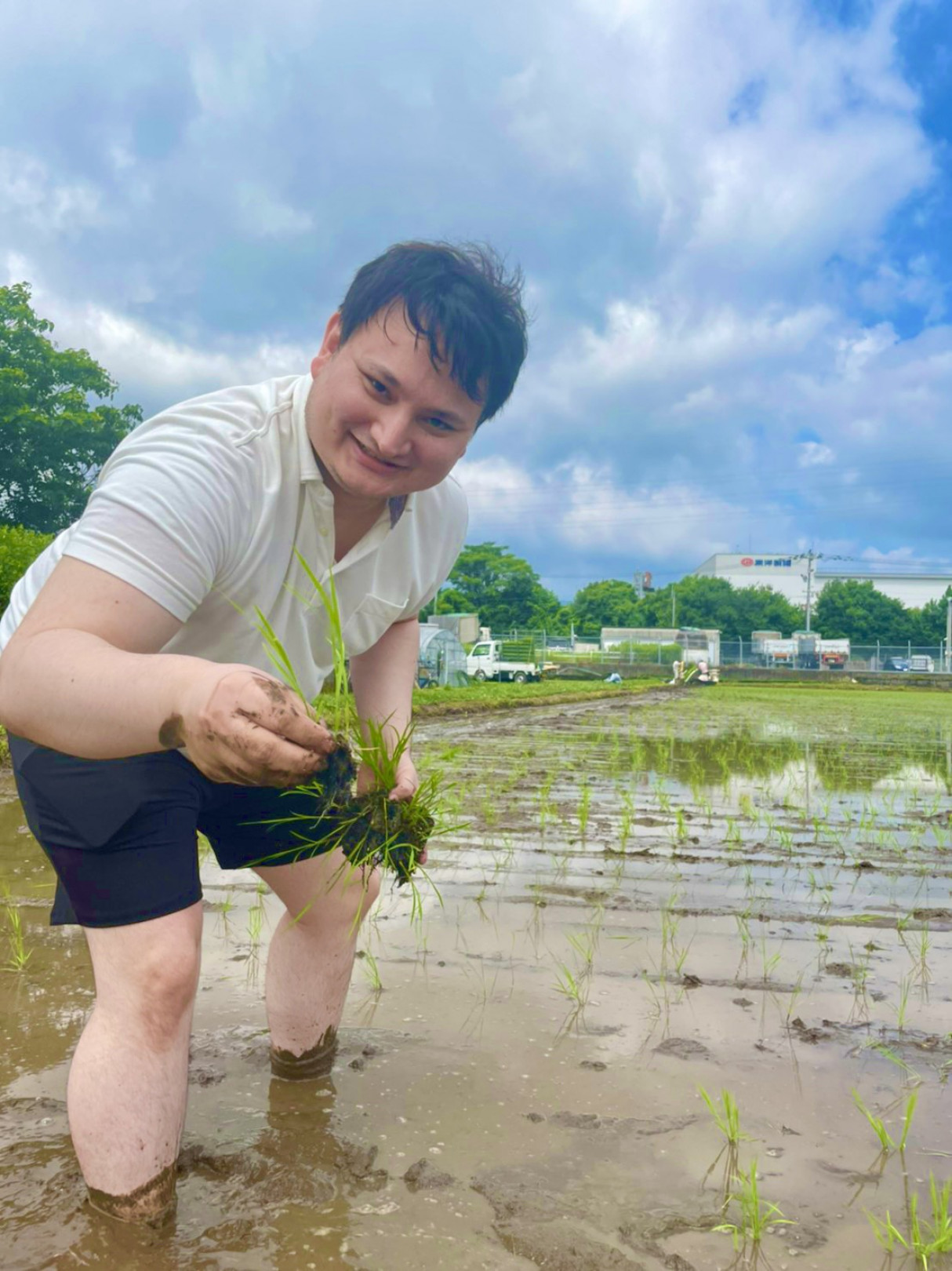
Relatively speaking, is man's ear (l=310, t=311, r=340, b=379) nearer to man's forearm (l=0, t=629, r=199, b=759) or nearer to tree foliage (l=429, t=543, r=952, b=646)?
man's forearm (l=0, t=629, r=199, b=759)

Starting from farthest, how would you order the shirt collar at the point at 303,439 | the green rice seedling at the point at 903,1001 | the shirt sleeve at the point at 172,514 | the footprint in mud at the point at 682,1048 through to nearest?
the green rice seedling at the point at 903,1001 → the footprint in mud at the point at 682,1048 → the shirt collar at the point at 303,439 → the shirt sleeve at the point at 172,514

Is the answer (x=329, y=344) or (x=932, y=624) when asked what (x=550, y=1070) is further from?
(x=932, y=624)

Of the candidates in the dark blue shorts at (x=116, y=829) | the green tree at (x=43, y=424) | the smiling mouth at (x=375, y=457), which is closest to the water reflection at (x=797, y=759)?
the smiling mouth at (x=375, y=457)

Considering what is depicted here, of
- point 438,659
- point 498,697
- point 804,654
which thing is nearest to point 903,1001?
point 498,697

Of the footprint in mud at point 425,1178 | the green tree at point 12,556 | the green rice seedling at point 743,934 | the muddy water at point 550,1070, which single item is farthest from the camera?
the green tree at point 12,556

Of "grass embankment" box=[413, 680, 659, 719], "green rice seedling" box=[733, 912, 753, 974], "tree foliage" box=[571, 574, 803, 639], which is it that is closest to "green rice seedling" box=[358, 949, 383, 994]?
"green rice seedling" box=[733, 912, 753, 974]

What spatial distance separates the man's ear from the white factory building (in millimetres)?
Answer: 84153

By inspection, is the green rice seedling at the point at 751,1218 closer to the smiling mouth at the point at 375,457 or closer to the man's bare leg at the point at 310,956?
the man's bare leg at the point at 310,956

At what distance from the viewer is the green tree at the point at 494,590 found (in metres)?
58.0

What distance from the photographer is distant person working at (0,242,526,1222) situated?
49.5 inches

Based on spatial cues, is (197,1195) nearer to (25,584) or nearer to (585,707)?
(25,584)

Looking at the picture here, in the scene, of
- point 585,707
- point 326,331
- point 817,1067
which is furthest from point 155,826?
point 585,707

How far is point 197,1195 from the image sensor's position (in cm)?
154

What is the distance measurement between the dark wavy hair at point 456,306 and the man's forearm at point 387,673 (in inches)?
26.4
